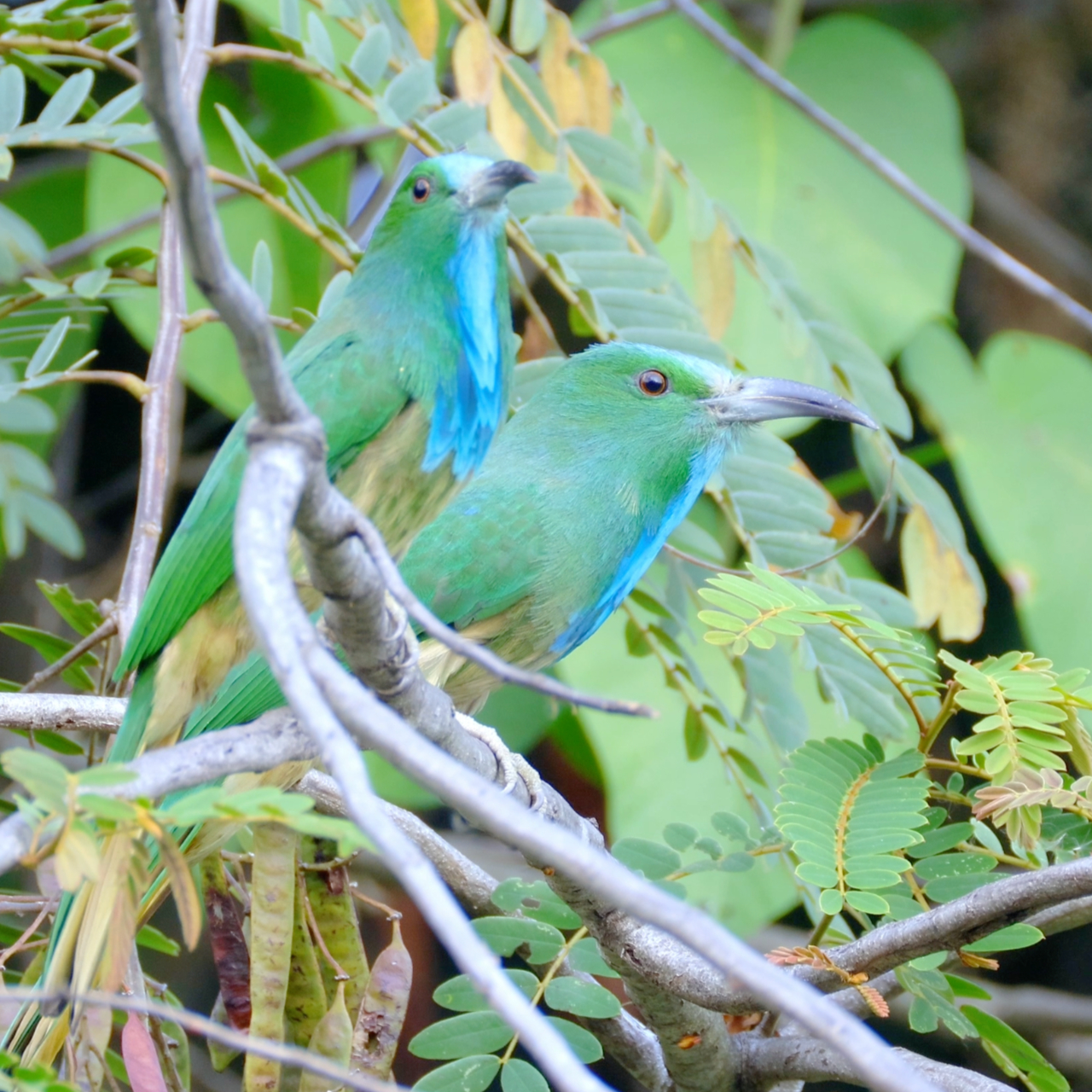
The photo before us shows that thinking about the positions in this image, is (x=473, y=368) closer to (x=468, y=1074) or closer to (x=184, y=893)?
(x=468, y=1074)

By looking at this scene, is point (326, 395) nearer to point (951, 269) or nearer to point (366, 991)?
point (366, 991)

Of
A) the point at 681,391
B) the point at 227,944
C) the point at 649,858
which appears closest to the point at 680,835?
the point at 649,858

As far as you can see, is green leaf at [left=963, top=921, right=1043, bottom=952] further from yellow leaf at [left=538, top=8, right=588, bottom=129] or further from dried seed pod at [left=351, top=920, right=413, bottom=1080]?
yellow leaf at [left=538, top=8, right=588, bottom=129]

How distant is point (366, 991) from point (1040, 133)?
4.25 meters

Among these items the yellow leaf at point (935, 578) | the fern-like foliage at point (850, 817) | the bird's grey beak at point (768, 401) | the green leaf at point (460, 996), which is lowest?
the green leaf at point (460, 996)

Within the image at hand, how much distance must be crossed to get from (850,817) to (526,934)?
1.53 ft

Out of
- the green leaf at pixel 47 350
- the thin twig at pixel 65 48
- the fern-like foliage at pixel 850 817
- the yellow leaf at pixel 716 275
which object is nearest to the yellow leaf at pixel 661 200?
the yellow leaf at pixel 716 275

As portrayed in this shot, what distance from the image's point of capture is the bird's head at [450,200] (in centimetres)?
196

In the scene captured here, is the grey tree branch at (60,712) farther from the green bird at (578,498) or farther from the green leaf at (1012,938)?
the green leaf at (1012,938)

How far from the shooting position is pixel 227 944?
173 centimetres

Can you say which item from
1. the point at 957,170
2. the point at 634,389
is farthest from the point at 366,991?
the point at 957,170

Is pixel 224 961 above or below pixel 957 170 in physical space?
below

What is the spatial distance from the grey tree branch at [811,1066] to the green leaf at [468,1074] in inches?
14.5

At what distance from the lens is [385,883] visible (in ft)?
10.9
